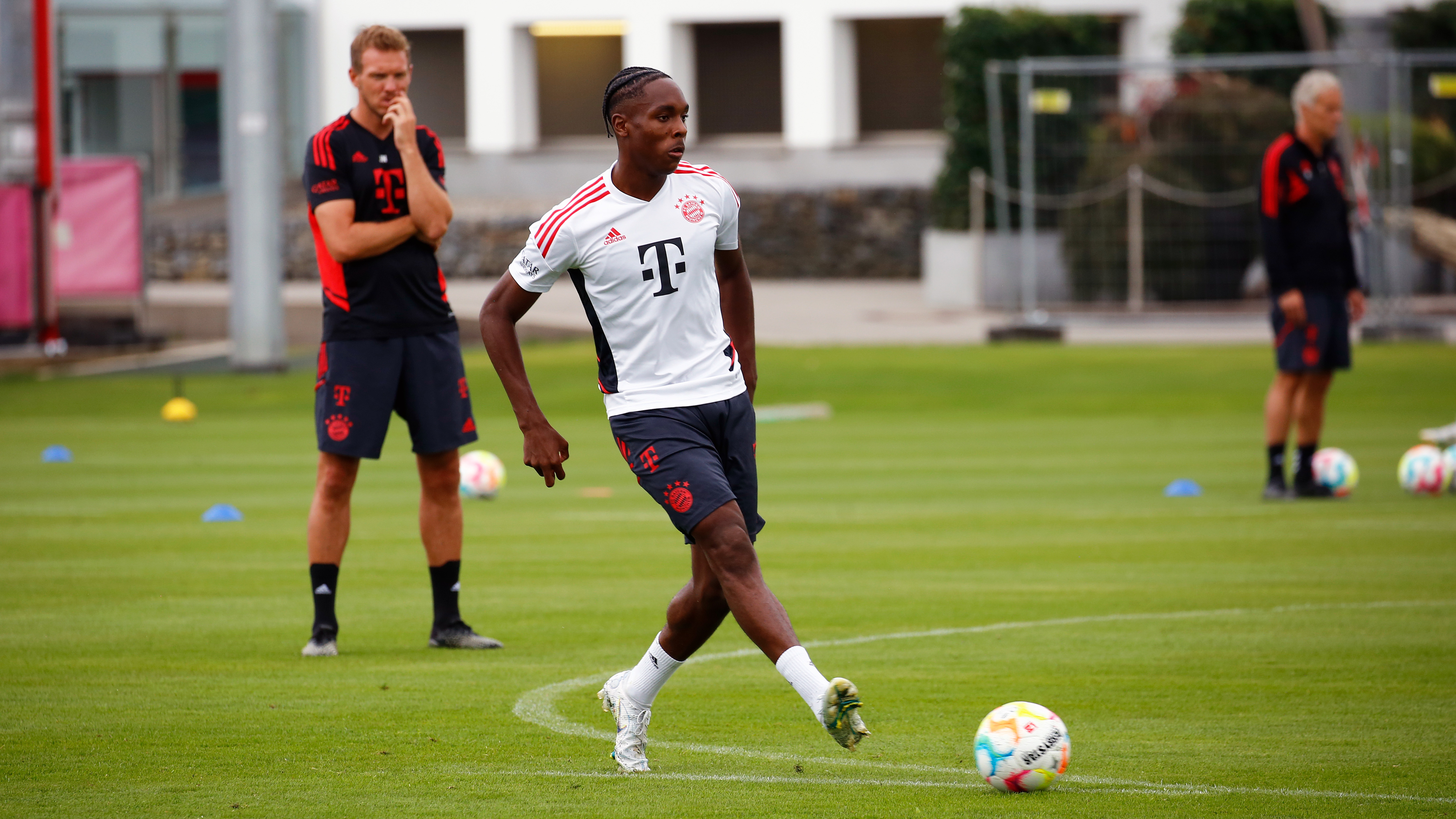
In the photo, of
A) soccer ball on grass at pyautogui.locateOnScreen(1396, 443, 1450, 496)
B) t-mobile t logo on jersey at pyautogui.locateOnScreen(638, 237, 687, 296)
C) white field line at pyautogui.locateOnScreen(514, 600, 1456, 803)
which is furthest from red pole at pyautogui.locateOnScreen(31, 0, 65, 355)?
t-mobile t logo on jersey at pyautogui.locateOnScreen(638, 237, 687, 296)

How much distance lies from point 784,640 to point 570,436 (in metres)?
11.9

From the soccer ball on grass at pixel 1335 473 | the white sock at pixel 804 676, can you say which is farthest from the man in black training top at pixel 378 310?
the soccer ball on grass at pixel 1335 473

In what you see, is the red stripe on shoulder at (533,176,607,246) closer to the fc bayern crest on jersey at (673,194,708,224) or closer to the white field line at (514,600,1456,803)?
the fc bayern crest on jersey at (673,194,708,224)

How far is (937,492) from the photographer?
510 inches

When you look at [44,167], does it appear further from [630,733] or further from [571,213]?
[630,733]

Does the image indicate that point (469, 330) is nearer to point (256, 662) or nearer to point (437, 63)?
point (437, 63)

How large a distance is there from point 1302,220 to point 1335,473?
1.68 m

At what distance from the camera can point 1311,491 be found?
11.9 metres

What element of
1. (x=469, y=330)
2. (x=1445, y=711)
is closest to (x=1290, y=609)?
(x=1445, y=711)

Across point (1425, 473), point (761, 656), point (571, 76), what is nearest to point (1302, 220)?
point (1425, 473)

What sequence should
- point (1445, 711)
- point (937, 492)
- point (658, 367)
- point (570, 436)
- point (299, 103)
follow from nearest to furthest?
point (658, 367), point (1445, 711), point (937, 492), point (570, 436), point (299, 103)

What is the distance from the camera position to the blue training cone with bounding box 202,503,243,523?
11539 mm

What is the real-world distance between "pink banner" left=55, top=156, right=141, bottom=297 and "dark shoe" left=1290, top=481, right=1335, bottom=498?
17453 mm

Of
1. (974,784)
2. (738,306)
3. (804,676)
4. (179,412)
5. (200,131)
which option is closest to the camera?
(804,676)
